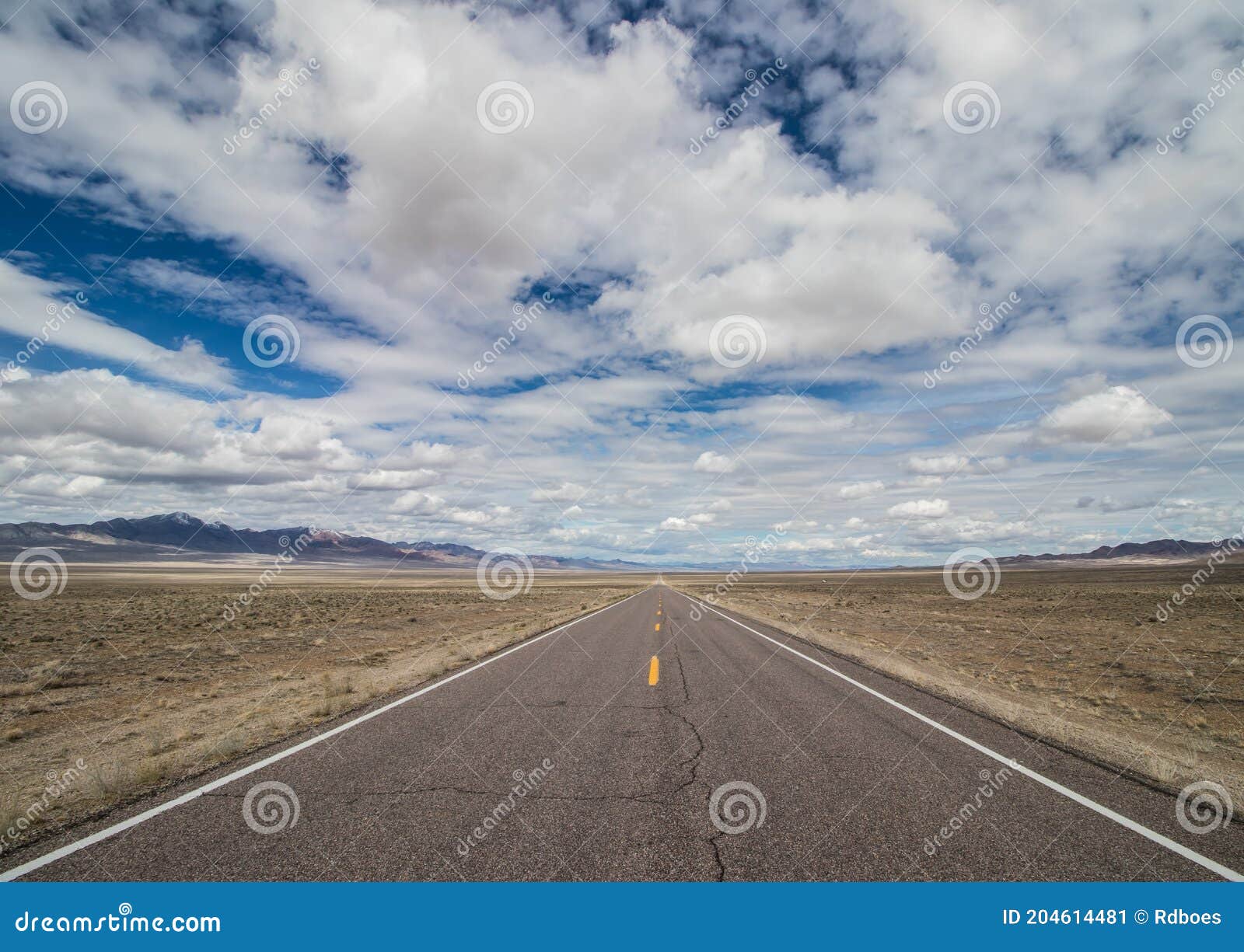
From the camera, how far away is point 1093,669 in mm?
16859

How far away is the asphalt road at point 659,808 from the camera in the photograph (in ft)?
12.6

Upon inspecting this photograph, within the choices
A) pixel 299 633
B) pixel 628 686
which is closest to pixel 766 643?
pixel 628 686

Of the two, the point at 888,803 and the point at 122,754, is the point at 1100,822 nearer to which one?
the point at 888,803

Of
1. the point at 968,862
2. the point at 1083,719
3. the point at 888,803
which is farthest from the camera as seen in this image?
the point at 1083,719

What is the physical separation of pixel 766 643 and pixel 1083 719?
7.92m

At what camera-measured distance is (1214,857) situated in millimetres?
4098
